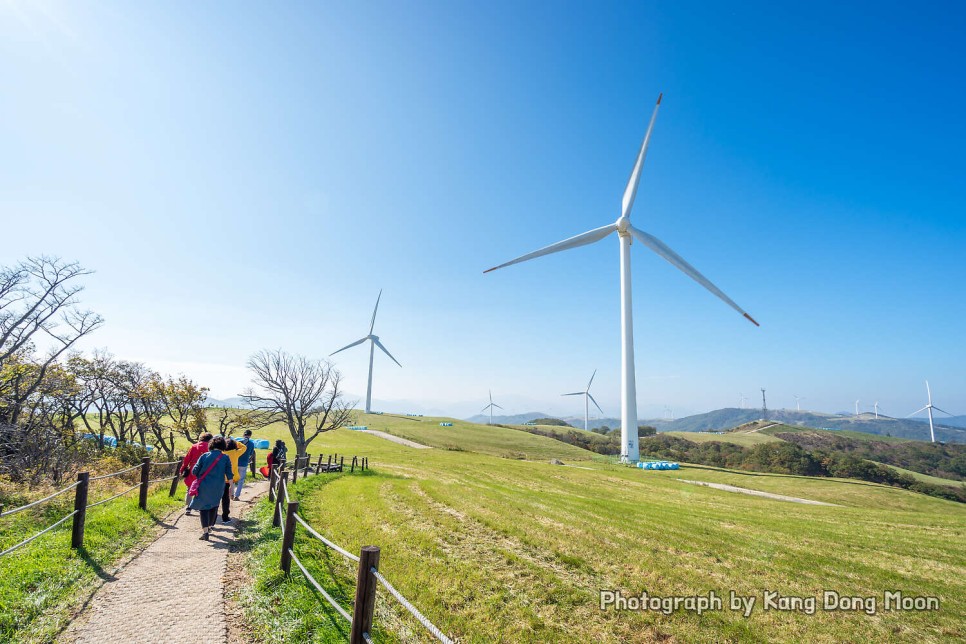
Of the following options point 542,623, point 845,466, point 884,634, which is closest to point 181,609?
point 542,623

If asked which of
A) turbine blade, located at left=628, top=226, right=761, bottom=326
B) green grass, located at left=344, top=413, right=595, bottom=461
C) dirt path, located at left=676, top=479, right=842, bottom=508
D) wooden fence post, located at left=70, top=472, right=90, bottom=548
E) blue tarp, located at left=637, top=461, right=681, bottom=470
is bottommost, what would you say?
green grass, located at left=344, top=413, right=595, bottom=461

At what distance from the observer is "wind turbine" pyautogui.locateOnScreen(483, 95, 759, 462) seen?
149ft

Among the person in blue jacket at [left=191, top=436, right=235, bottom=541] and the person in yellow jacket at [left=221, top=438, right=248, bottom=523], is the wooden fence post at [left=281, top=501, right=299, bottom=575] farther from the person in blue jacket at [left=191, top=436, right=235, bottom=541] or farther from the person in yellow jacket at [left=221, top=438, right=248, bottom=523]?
the person in yellow jacket at [left=221, top=438, right=248, bottom=523]

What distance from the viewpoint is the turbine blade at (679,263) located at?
4117 centimetres

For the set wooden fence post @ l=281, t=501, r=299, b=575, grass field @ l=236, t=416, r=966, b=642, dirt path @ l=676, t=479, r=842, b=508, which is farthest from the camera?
dirt path @ l=676, t=479, r=842, b=508

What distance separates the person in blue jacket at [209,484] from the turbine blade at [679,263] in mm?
44072

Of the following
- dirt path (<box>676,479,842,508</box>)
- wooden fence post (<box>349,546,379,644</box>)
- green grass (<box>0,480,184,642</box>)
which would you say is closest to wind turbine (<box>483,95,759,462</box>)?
dirt path (<box>676,479,842,508</box>)

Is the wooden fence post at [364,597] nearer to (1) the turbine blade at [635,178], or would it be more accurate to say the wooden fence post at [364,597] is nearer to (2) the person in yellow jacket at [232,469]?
(2) the person in yellow jacket at [232,469]

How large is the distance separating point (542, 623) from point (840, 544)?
1250 cm

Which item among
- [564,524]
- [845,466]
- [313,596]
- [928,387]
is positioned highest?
[928,387]

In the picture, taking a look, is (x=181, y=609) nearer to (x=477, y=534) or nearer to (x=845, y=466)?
(x=477, y=534)

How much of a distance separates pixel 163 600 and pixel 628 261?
48.6 m

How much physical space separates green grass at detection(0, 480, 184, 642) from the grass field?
9.20 feet

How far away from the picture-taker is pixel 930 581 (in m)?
9.88
